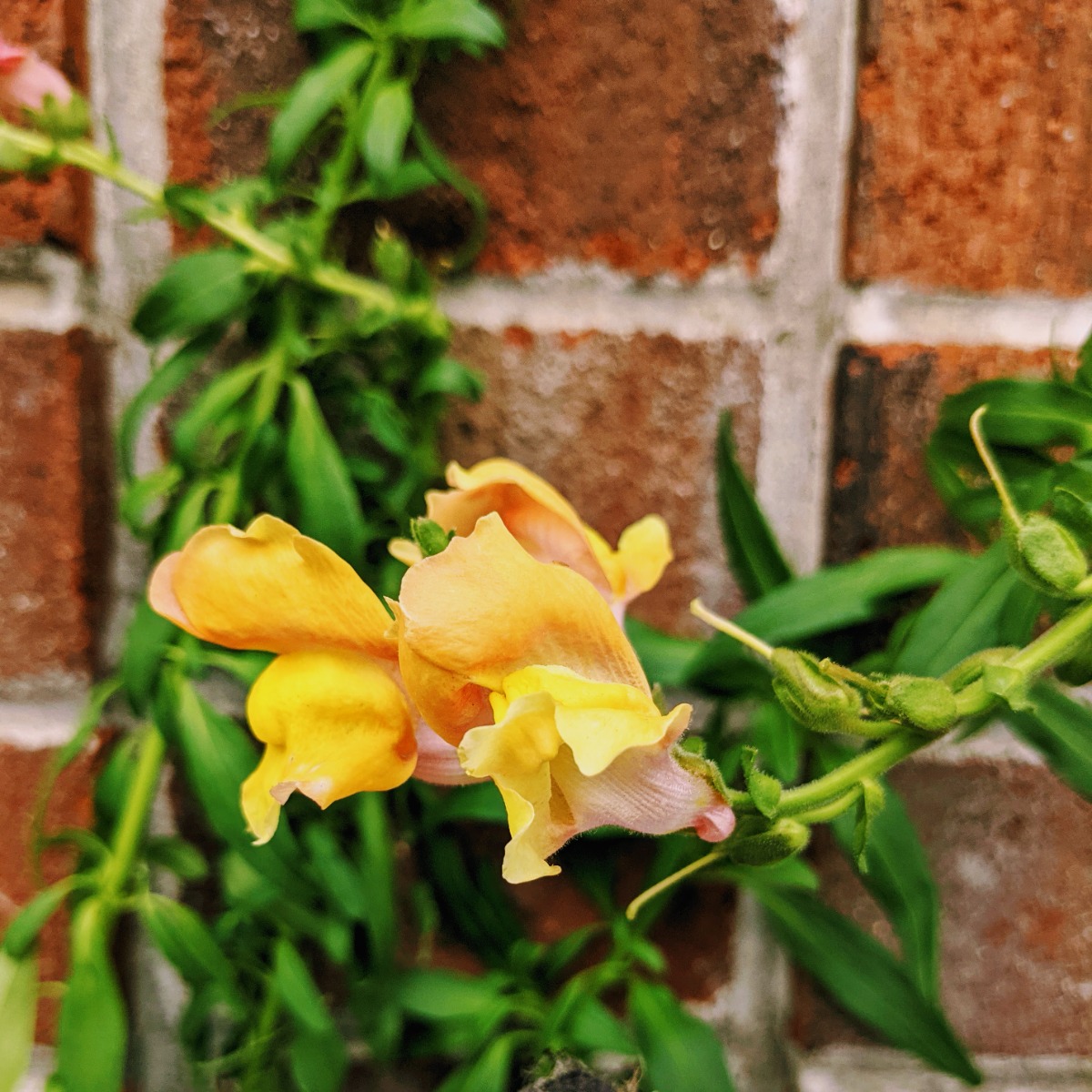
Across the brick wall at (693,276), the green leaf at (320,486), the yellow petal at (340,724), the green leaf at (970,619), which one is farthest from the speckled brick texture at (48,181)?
the green leaf at (970,619)

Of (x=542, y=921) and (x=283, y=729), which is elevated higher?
(x=283, y=729)

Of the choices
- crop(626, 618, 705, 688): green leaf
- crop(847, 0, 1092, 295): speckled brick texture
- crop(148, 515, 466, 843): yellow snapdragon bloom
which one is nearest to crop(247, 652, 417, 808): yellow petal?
crop(148, 515, 466, 843): yellow snapdragon bloom

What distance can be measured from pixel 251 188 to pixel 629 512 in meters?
0.17

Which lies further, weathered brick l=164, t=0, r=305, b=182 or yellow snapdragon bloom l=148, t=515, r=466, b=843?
weathered brick l=164, t=0, r=305, b=182

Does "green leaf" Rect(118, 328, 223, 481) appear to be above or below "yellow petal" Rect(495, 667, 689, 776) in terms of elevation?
above

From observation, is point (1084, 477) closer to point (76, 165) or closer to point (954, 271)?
point (954, 271)

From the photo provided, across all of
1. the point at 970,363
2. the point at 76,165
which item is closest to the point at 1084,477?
the point at 970,363

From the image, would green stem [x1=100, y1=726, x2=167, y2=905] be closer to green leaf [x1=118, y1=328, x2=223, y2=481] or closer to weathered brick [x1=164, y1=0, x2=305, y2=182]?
green leaf [x1=118, y1=328, x2=223, y2=481]

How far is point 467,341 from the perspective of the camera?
316 mm

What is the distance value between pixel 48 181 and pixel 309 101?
101 millimetres

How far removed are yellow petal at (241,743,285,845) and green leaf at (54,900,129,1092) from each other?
123mm

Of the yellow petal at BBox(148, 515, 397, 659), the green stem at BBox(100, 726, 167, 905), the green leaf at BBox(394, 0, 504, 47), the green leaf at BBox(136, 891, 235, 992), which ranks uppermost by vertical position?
the green leaf at BBox(394, 0, 504, 47)

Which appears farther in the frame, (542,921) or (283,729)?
(542,921)

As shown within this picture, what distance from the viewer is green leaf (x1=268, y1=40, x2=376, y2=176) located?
0.88 ft
